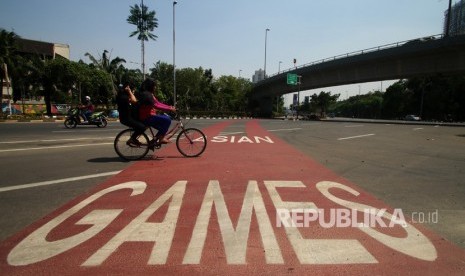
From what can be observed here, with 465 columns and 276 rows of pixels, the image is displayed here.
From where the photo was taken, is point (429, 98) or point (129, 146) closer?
point (129, 146)

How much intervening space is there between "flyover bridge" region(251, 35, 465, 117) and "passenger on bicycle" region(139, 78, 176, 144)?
3213 cm

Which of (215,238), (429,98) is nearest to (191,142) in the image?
(215,238)

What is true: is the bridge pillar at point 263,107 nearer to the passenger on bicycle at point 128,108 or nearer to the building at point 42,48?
the building at point 42,48

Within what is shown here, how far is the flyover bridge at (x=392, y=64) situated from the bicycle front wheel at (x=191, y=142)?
31277 mm

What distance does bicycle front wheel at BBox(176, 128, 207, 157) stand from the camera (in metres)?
8.88

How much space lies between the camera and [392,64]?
3912cm

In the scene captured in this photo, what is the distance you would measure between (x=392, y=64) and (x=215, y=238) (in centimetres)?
4065

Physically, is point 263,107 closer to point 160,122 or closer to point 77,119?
point 77,119

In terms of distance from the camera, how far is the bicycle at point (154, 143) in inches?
333

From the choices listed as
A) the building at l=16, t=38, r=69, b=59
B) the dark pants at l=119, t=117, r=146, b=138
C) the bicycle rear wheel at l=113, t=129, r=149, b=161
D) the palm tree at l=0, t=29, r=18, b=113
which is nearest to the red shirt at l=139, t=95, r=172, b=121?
the dark pants at l=119, t=117, r=146, b=138

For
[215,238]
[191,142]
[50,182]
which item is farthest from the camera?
[191,142]

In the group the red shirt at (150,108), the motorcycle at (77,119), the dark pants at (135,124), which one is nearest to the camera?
the red shirt at (150,108)

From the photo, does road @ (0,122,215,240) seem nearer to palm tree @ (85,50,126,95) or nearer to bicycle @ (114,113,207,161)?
bicycle @ (114,113,207,161)

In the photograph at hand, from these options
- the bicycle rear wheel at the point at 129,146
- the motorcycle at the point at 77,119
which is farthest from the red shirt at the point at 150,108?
the motorcycle at the point at 77,119
